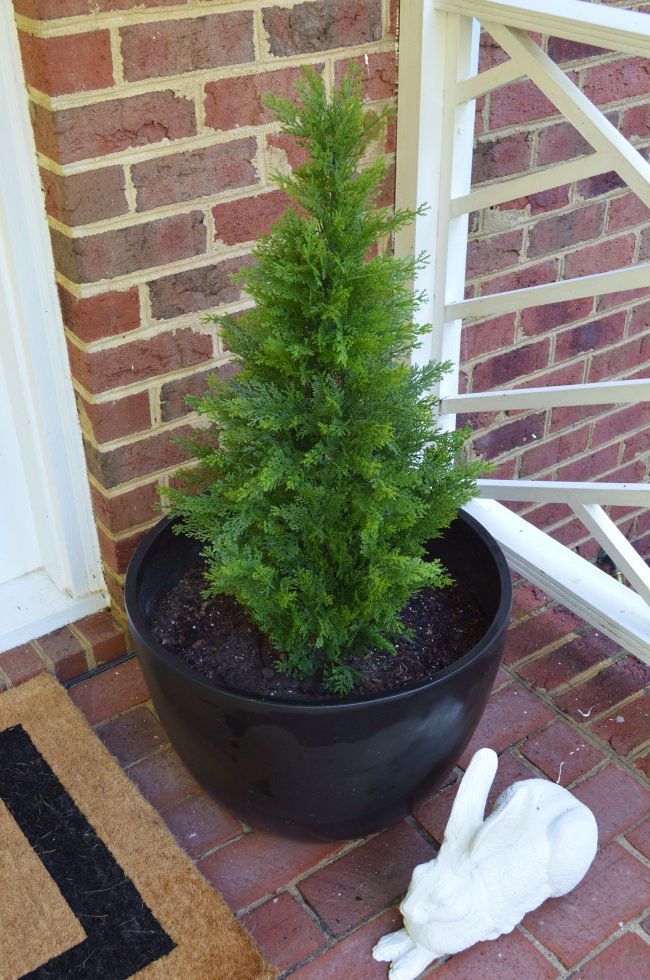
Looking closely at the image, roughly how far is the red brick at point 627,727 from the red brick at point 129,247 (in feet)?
4.24

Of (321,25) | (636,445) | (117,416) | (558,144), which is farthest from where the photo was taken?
(636,445)

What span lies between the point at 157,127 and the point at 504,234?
3.07ft

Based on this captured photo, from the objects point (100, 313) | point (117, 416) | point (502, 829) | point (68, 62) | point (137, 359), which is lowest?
point (502, 829)

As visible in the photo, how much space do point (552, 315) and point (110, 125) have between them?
1.30 m

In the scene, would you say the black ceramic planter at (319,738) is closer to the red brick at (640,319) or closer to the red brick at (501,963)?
the red brick at (501,963)

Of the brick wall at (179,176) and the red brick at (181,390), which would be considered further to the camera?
the red brick at (181,390)

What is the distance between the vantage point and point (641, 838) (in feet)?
5.74

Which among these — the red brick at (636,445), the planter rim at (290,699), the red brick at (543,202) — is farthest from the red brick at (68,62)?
the red brick at (636,445)

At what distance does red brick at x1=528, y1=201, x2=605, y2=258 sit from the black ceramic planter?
97 cm

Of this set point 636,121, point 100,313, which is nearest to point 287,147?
point 100,313

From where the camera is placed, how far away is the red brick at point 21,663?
203 cm

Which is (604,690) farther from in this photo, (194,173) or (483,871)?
(194,173)

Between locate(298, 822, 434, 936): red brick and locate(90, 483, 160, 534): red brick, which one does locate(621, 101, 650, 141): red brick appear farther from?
locate(298, 822, 434, 936): red brick

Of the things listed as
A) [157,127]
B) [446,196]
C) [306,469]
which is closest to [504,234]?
[446,196]
